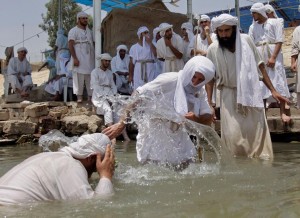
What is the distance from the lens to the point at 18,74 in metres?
12.6

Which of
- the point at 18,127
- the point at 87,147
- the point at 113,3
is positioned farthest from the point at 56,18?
the point at 87,147

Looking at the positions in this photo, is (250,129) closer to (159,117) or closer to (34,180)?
(159,117)

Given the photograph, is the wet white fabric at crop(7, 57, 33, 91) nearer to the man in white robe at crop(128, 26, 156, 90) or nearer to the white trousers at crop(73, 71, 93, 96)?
the white trousers at crop(73, 71, 93, 96)

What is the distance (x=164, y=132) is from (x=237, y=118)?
1.34 metres

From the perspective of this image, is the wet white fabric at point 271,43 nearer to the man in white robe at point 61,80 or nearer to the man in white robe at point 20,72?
the man in white robe at point 61,80

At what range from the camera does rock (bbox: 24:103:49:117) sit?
9.98 m

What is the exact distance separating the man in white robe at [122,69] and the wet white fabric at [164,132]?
21.2ft

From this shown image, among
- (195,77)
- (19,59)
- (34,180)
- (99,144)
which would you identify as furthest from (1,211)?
(19,59)

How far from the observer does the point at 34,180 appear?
3.25 m

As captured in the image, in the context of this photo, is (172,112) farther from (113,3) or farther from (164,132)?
(113,3)

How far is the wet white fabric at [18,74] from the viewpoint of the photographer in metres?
12.5

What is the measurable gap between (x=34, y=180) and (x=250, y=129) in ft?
10.9

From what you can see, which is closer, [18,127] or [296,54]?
[296,54]

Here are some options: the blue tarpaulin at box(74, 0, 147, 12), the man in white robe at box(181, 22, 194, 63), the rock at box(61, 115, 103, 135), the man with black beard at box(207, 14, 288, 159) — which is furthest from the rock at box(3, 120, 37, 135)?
the blue tarpaulin at box(74, 0, 147, 12)
